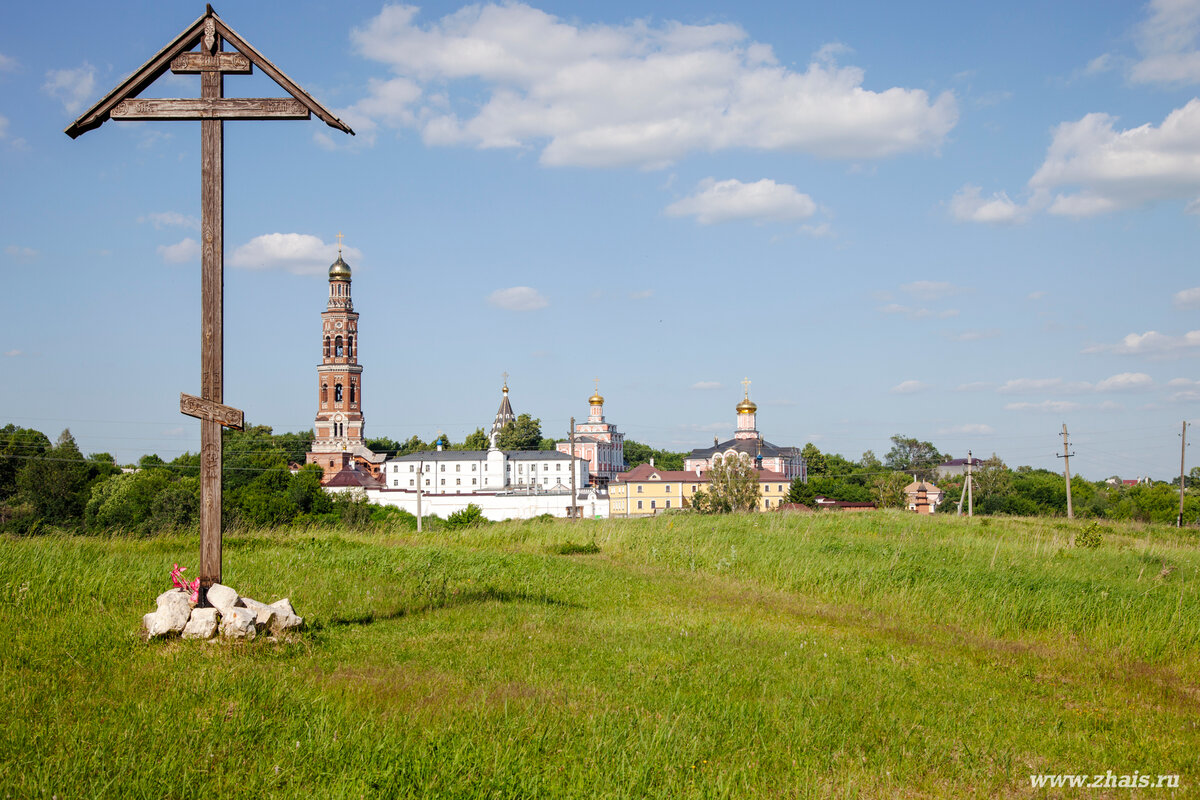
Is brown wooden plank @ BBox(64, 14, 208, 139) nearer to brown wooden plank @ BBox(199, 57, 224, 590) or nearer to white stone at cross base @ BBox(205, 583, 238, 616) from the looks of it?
brown wooden plank @ BBox(199, 57, 224, 590)

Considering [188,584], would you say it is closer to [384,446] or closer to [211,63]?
[211,63]

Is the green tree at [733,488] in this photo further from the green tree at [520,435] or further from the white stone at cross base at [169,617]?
the green tree at [520,435]

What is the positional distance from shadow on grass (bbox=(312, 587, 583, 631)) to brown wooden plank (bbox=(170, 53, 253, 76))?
5.19 metres

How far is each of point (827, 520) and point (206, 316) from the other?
63.3ft

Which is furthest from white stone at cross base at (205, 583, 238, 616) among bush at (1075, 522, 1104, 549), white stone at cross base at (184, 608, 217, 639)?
bush at (1075, 522, 1104, 549)

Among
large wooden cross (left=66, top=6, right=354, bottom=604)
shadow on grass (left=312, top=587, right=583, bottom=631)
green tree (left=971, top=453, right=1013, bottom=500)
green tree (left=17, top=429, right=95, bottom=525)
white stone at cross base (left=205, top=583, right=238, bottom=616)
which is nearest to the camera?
white stone at cross base (left=205, top=583, right=238, bottom=616)

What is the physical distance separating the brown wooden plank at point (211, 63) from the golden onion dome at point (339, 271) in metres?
102

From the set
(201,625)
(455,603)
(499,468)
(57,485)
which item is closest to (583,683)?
(201,625)

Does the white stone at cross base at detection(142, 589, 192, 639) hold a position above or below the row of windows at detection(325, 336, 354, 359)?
below

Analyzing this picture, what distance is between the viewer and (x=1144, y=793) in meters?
5.38

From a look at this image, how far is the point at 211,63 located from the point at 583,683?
6.40 meters

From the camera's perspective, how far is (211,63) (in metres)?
8.06

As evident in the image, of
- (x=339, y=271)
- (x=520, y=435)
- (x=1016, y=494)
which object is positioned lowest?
(x=1016, y=494)

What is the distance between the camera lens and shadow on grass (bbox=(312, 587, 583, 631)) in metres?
8.81
